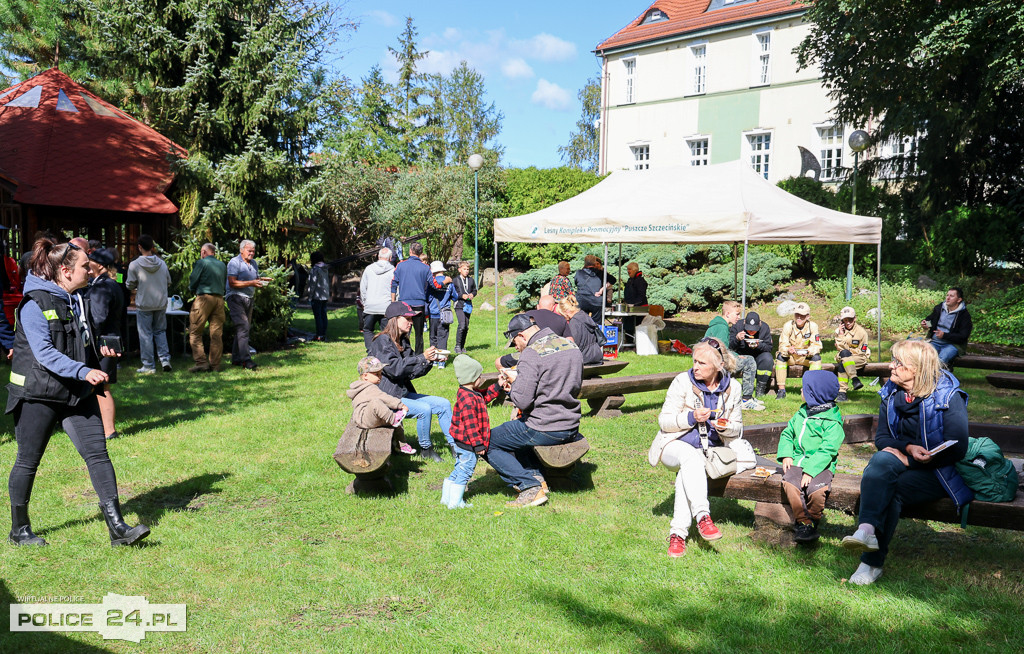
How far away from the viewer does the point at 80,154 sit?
50.2 ft

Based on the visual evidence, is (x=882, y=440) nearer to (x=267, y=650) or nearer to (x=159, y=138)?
(x=267, y=650)

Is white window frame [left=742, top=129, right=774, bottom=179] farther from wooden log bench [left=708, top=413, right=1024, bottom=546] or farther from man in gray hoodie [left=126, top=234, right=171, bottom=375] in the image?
wooden log bench [left=708, top=413, right=1024, bottom=546]

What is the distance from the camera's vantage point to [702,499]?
4848 mm

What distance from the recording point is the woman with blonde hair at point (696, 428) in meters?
4.86

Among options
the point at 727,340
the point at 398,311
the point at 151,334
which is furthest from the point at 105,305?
the point at 727,340

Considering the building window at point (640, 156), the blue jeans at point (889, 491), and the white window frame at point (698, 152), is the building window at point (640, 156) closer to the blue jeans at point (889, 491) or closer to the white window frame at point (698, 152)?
the white window frame at point (698, 152)

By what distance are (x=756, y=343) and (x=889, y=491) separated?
5738mm

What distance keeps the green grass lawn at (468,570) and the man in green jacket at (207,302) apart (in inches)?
177

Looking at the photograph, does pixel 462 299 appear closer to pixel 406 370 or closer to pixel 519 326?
pixel 406 370

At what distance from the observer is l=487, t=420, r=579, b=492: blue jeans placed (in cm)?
575

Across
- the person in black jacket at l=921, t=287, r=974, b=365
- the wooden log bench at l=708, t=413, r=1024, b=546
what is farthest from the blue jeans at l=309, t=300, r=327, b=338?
the wooden log bench at l=708, t=413, r=1024, b=546

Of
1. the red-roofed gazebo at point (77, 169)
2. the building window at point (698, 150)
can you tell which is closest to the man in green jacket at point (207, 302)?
the red-roofed gazebo at point (77, 169)

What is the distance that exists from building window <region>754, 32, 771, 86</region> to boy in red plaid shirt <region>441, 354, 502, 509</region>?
1058 inches

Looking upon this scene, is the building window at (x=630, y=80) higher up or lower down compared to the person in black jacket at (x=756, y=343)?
higher up
